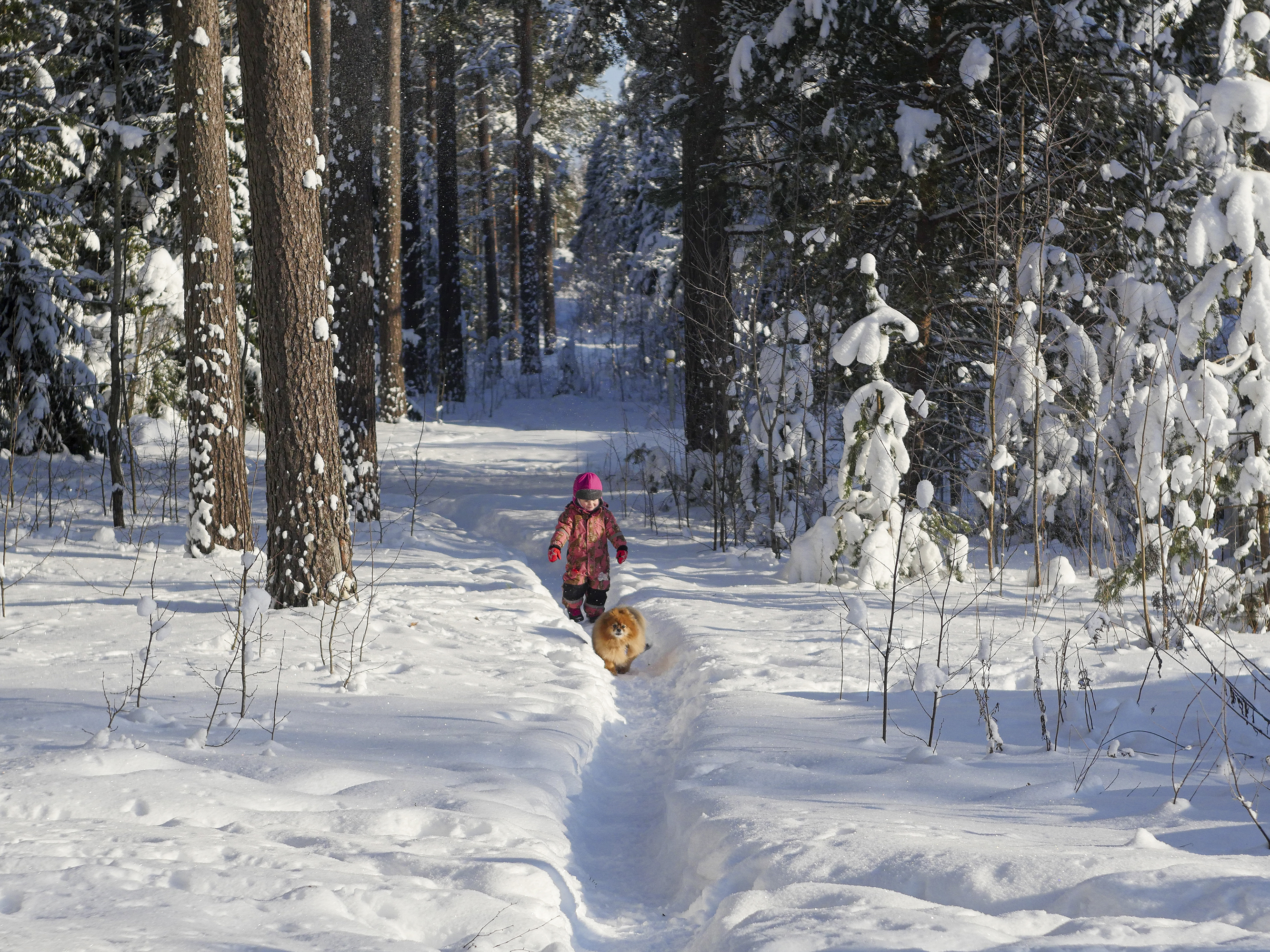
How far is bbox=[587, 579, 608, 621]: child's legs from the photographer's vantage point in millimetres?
8203

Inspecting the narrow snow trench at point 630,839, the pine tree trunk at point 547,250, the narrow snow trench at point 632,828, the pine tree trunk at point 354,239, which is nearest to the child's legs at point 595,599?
the narrow snow trench at point 632,828

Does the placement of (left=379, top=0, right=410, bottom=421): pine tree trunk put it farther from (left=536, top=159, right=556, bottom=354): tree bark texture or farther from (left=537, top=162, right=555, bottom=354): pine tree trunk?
(left=537, top=162, right=555, bottom=354): pine tree trunk

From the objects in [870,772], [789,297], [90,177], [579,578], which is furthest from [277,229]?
[90,177]

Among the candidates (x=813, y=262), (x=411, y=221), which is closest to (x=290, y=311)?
(x=813, y=262)

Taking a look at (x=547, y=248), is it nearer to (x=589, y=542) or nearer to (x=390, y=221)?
(x=390, y=221)

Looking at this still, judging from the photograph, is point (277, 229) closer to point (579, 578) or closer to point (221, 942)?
point (579, 578)

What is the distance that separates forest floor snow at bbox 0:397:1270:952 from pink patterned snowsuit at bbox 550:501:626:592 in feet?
1.48

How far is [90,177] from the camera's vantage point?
12.1 metres

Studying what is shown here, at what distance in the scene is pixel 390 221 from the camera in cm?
1470

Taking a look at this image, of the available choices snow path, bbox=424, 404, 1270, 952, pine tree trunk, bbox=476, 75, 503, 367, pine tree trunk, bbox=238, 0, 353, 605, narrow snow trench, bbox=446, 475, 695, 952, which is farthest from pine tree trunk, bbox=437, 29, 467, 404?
snow path, bbox=424, 404, 1270, 952

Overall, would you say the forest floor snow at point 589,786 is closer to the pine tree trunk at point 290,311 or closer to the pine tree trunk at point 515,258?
the pine tree trunk at point 290,311

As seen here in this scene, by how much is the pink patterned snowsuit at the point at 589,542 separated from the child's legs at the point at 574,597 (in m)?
0.02

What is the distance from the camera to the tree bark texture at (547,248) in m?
32.8

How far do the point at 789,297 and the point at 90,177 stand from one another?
9.05 meters
